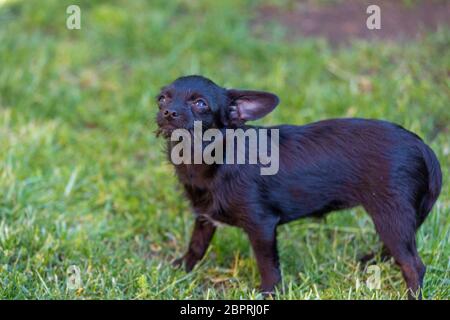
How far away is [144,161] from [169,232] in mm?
1086

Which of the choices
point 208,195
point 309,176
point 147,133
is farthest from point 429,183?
point 147,133

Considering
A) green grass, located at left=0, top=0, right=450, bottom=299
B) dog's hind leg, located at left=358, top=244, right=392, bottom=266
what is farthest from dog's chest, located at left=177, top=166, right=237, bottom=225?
dog's hind leg, located at left=358, top=244, right=392, bottom=266

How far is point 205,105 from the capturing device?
4203mm

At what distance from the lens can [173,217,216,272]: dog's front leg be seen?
15.7 ft


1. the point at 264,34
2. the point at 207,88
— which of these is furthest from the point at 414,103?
the point at 207,88

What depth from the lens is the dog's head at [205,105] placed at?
13.6ft

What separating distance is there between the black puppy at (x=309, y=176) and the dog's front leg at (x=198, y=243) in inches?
12.7

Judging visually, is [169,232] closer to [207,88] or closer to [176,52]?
[207,88]

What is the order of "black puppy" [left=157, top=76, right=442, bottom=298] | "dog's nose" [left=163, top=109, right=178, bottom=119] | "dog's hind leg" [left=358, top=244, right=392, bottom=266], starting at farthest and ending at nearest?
1. "dog's hind leg" [left=358, top=244, right=392, bottom=266]
2. "black puppy" [left=157, top=76, right=442, bottom=298]
3. "dog's nose" [left=163, top=109, right=178, bottom=119]

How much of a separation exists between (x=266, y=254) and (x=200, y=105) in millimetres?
927

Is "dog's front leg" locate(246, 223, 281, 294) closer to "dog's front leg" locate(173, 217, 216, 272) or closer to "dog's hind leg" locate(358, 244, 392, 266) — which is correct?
"dog's front leg" locate(173, 217, 216, 272)

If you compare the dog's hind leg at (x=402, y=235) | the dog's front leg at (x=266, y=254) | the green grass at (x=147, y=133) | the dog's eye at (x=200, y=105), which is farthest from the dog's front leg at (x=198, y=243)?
the dog's hind leg at (x=402, y=235)

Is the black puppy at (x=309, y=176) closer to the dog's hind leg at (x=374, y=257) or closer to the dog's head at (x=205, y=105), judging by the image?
the dog's head at (x=205, y=105)

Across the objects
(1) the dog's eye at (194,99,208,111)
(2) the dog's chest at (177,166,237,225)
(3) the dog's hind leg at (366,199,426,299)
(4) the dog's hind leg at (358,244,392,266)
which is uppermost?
(1) the dog's eye at (194,99,208,111)
